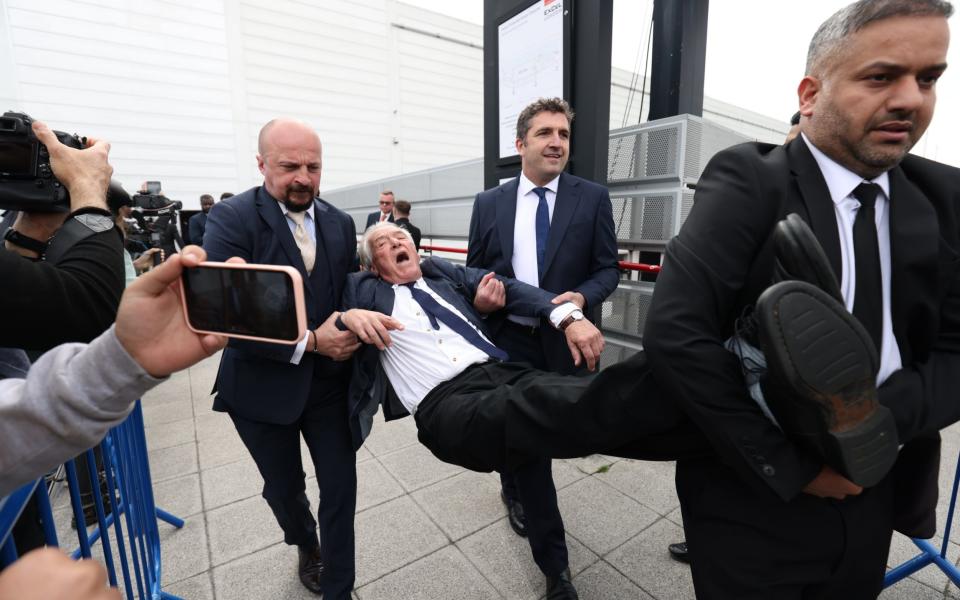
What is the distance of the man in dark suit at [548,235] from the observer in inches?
86.4

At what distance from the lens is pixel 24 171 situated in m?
1.22

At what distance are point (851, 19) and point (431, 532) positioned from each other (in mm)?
2579

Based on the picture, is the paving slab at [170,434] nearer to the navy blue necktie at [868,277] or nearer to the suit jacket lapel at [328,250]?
the suit jacket lapel at [328,250]

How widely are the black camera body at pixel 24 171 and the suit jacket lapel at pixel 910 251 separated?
2.14 meters

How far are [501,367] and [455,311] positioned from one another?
0.34m

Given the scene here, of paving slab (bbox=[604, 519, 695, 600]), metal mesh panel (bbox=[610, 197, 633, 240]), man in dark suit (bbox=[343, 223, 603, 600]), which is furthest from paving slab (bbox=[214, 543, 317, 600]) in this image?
metal mesh panel (bbox=[610, 197, 633, 240])

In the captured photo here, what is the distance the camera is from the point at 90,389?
2.34 feet

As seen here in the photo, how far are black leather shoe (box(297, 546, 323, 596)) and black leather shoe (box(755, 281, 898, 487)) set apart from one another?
6.78 ft

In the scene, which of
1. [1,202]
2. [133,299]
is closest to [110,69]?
[1,202]

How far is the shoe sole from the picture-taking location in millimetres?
813

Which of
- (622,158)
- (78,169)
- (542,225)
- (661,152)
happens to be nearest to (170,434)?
(78,169)

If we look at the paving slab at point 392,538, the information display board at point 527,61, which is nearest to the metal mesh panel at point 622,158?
the information display board at point 527,61

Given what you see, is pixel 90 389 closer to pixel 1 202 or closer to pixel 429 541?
pixel 1 202

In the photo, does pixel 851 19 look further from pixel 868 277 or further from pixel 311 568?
pixel 311 568
